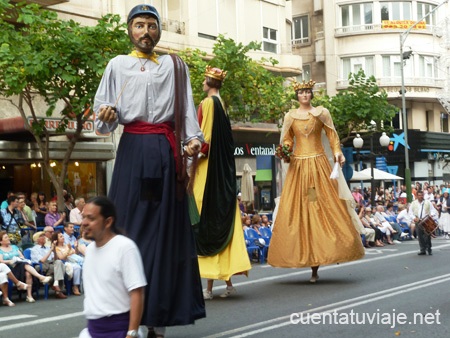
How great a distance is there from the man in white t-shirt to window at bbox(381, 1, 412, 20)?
4312cm

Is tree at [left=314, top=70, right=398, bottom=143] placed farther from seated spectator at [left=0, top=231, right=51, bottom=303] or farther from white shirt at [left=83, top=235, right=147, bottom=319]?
white shirt at [left=83, top=235, right=147, bottom=319]

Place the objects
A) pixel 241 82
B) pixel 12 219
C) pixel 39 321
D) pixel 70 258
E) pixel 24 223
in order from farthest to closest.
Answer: pixel 241 82
pixel 24 223
pixel 12 219
pixel 70 258
pixel 39 321

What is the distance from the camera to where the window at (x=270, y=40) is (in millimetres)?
36000

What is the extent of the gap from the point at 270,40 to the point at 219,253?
2729 centimetres

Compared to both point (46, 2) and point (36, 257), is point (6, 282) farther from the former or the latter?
point (46, 2)

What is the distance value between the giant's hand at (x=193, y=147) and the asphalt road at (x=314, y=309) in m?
1.75

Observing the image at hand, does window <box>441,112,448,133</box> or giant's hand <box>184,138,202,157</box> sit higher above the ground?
window <box>441,112,448,133</box>

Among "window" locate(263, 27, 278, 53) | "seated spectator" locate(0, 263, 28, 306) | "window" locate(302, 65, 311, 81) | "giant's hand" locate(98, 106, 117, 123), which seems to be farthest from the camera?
"window" locate(302, 65, 311, 81)

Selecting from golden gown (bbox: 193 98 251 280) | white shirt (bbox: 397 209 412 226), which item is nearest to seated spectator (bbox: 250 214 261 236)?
white shirt (bbox: 397 209 412 226)

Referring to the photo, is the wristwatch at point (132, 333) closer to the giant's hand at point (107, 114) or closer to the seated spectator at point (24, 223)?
the giant's hand at point (107, 114)

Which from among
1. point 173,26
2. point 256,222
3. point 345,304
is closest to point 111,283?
point 345,304

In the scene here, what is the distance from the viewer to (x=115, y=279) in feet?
15.3

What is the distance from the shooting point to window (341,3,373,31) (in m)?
45.9

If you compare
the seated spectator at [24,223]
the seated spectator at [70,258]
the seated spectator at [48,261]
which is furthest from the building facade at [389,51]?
the seated spectator at [48,261]
